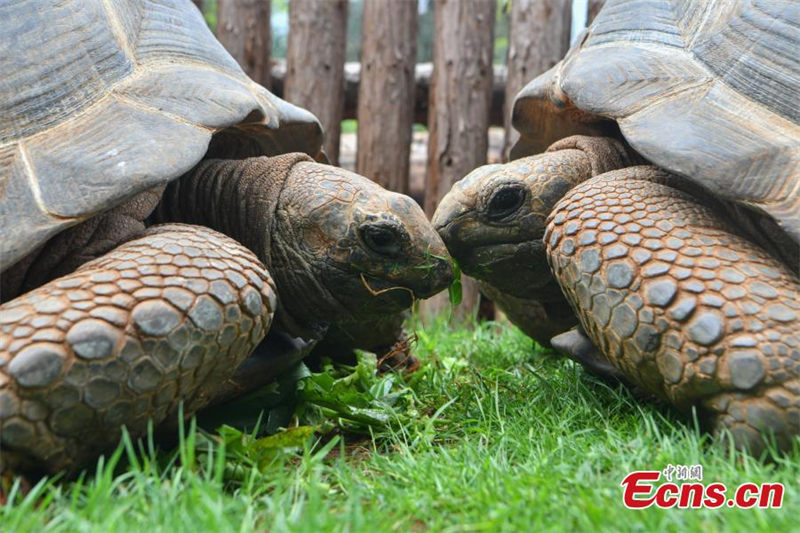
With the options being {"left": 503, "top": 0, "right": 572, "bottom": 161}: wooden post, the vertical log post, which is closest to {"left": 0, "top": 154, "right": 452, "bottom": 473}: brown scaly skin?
{"left": 503, "top": 0, "right": 572, "bottom": 161}: wooden post

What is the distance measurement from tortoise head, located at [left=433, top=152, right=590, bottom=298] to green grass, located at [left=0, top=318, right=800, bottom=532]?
46cm

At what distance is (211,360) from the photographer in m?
2.06

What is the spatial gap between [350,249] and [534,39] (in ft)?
10.8

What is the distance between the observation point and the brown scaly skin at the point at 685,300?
2.00 m

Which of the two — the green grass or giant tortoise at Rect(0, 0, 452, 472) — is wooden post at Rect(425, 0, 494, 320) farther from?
the green grass

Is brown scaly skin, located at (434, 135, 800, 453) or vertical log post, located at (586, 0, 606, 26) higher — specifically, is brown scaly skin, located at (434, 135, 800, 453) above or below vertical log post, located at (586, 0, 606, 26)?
below

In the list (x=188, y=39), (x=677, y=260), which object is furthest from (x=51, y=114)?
(x=677, y=260)

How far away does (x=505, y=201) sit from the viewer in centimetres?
291

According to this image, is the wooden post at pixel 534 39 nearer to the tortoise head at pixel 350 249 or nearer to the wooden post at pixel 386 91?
the wooden post at pixel 386 91

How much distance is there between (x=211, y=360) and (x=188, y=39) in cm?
146

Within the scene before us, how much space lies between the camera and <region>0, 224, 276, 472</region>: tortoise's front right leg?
1.80m

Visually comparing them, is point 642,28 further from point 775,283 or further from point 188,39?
point 188,39

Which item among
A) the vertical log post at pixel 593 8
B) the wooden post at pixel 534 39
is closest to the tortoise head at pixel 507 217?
the wooden post at pixel 534 39

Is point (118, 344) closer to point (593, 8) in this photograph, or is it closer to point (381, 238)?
point (381, 238)
